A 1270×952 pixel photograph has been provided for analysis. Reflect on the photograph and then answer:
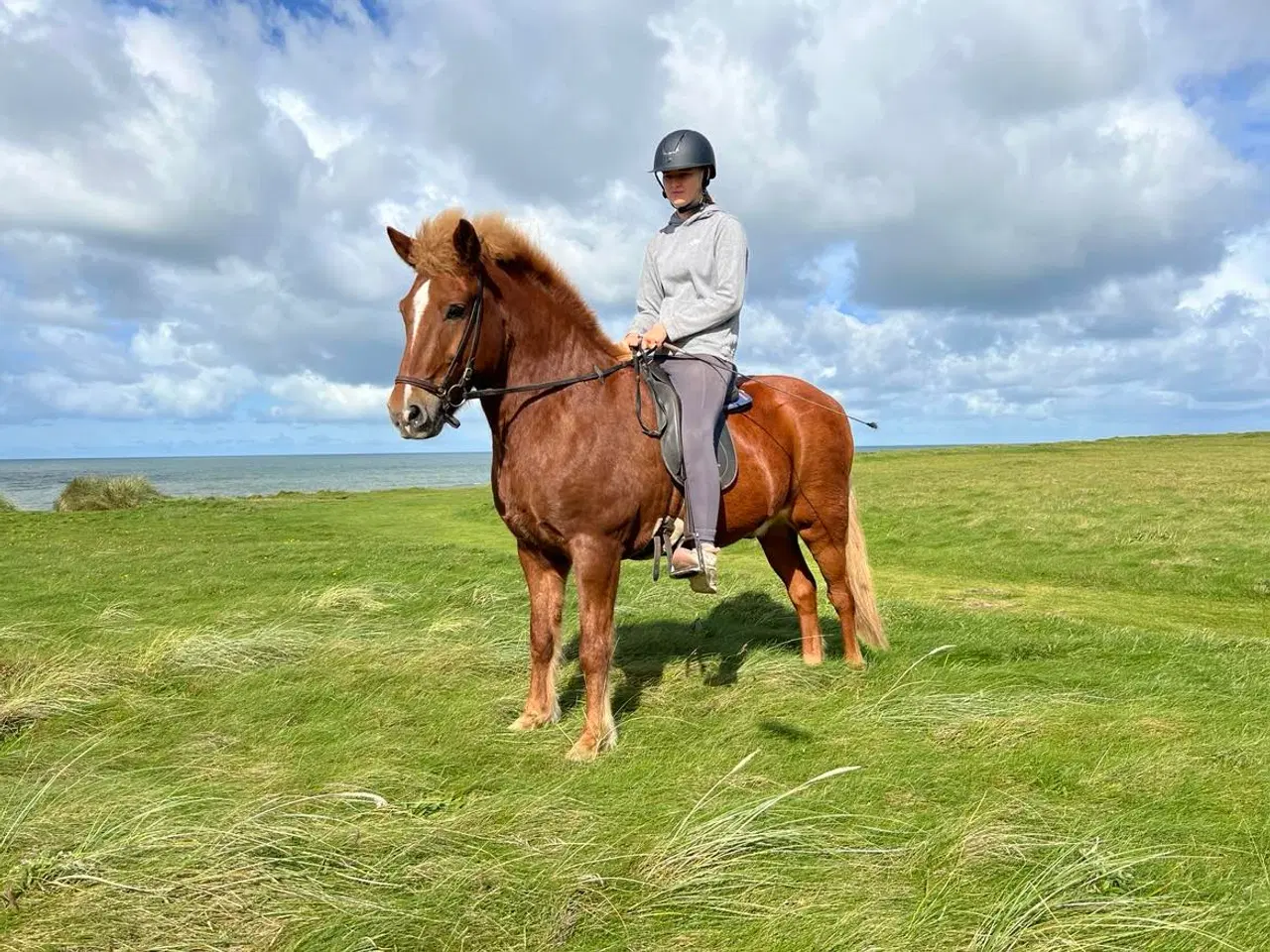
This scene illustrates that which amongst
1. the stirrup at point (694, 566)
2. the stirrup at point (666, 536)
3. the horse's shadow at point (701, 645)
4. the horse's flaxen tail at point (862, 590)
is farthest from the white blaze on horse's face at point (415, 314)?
the horse's flaxen tail at point (862, 590)

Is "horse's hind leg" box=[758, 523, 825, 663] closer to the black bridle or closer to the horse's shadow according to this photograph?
the horse's shadow

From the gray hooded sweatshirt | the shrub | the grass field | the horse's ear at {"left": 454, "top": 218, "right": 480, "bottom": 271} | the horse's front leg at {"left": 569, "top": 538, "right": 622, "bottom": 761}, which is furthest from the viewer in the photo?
the shrub

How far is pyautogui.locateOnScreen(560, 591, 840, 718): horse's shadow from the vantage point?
19.0 ft

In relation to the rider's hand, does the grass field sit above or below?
below

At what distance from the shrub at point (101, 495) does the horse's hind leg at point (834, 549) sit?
28856mm

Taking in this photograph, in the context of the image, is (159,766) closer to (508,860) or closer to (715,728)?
(508,860)

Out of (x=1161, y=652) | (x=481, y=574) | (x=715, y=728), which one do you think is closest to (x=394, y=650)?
(x=715, y=728)

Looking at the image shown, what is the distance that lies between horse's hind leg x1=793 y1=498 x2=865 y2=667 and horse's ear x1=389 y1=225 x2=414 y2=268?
11.7 ft

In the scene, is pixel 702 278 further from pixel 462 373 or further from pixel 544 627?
pixel 544 627

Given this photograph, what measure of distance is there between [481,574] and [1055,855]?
8983 mm

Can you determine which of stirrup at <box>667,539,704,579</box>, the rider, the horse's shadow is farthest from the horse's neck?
the horse's shadow

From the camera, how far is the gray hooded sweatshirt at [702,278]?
Answer: 16.9 ft

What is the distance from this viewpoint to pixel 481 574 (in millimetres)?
11047

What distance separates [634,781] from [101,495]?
3129 centimetres
